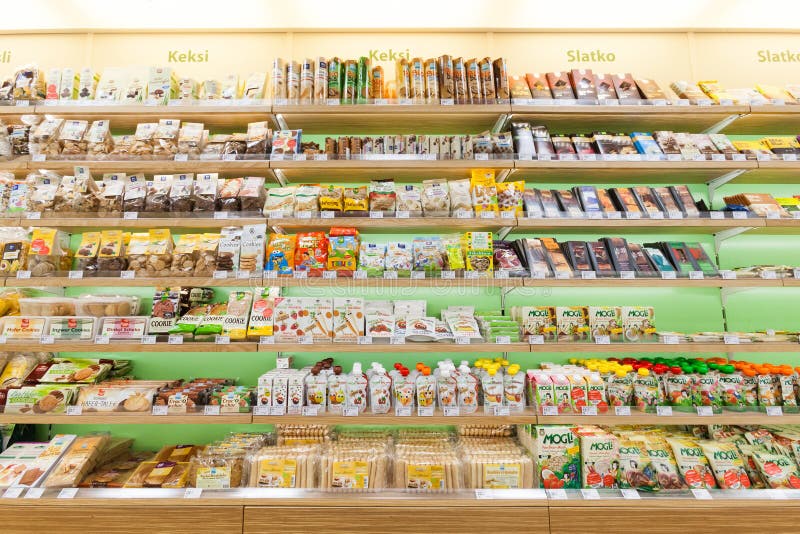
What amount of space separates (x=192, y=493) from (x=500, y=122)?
266 cm

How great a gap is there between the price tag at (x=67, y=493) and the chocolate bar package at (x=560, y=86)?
3.37m

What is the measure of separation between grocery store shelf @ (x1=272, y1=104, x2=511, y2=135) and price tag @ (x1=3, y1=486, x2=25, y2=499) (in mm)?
2314

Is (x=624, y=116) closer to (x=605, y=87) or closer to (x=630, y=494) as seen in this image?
(x=605, y=87)

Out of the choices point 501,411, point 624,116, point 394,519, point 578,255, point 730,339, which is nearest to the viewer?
point 394,519

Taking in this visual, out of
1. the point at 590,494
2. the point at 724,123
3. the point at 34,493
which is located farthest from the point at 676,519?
the point at 34,493

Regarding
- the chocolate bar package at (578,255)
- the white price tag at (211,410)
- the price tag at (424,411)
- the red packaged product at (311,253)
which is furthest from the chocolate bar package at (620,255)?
the white price tag at (211,410)

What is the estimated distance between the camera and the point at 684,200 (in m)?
2.59

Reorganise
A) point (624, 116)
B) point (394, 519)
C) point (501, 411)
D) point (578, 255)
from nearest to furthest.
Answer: point (394, 519) → point (501, 411) → point (578, 255) → point (624, 116)

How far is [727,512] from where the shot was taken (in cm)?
192

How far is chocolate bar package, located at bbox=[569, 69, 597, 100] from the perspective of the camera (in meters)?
2.65

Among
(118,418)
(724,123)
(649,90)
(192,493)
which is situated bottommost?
(192,493)

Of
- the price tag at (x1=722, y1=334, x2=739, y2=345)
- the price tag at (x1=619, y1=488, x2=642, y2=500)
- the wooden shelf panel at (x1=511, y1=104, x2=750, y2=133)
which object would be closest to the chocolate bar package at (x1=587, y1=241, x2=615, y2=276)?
the price tag at (x1=722, y1=334, x2=739, y2=345)

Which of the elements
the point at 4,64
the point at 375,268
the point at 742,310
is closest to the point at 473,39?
the point at 375,268

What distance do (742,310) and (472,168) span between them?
7.07ft
